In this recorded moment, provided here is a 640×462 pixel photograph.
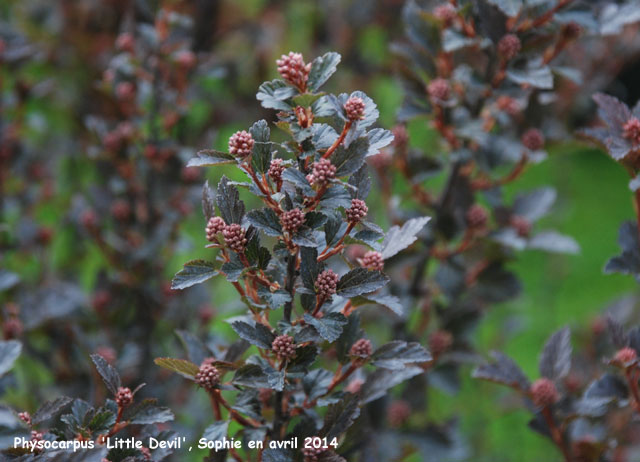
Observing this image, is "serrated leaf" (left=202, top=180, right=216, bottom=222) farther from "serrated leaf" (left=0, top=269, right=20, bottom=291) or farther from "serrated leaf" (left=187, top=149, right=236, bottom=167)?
"serrated leaf" (left=0, top=269, right=20, bottom=291)

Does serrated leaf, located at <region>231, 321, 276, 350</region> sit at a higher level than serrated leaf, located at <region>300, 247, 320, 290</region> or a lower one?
lower

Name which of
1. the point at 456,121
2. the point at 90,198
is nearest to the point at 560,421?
the point at 456,121

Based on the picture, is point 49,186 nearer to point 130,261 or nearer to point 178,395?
point 130,261

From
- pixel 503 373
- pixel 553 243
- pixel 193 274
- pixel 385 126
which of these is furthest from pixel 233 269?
pixel 385 126

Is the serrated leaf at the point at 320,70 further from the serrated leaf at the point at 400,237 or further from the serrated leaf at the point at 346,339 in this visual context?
the serrated leaf at the point at 346,339

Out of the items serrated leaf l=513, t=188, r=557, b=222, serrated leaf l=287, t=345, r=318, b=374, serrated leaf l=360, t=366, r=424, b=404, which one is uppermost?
serrated leaf l=287, t=345, r=318, b=374

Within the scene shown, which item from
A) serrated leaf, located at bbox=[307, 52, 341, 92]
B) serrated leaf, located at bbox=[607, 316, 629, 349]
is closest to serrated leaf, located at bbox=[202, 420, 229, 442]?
serrated leaf, located at bbox=[307, 52, 341, 92]
